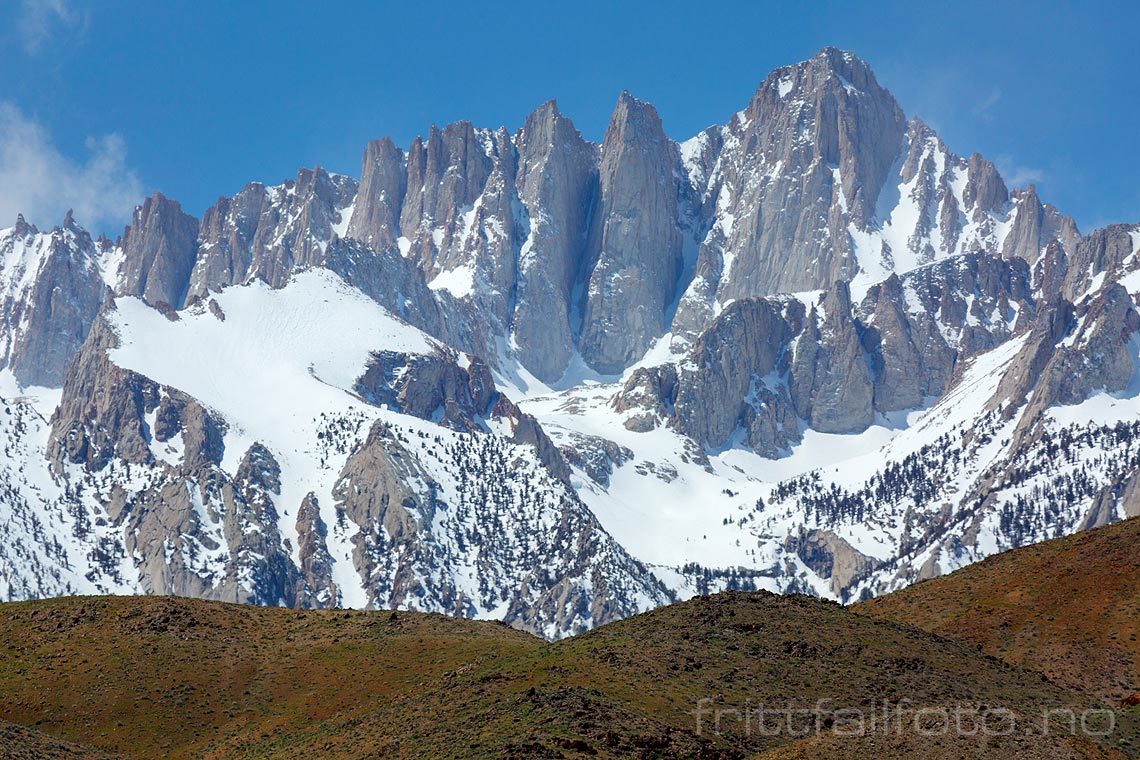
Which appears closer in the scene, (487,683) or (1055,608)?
(487,683)

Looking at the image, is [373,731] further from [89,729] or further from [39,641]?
[39,641]

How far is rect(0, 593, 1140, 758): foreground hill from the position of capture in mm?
83188

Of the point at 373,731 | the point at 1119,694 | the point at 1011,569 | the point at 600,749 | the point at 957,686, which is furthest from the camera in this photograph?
the point at 1011,569

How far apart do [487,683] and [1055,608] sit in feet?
154

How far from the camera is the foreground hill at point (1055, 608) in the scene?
361 ft

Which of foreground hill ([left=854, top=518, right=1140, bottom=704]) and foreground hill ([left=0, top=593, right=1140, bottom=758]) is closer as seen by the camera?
Answer: foreground hill ([left=0, top=593, right=1140, bottom=758])

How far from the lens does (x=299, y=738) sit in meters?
94.8

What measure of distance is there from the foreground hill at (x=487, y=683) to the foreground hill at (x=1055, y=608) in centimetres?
724

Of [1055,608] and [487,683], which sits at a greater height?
[1055,608]

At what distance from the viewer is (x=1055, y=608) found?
118 metres

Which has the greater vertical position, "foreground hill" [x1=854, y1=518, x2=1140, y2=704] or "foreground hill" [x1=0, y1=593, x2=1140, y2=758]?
"foreground hill" [x1=854, y1=518, x2=1140, y2=704]

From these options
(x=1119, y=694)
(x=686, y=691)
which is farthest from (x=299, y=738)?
(x=1119, y=694)

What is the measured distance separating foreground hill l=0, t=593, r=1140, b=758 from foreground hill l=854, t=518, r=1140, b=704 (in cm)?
724

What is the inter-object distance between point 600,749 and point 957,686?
28.8 m
